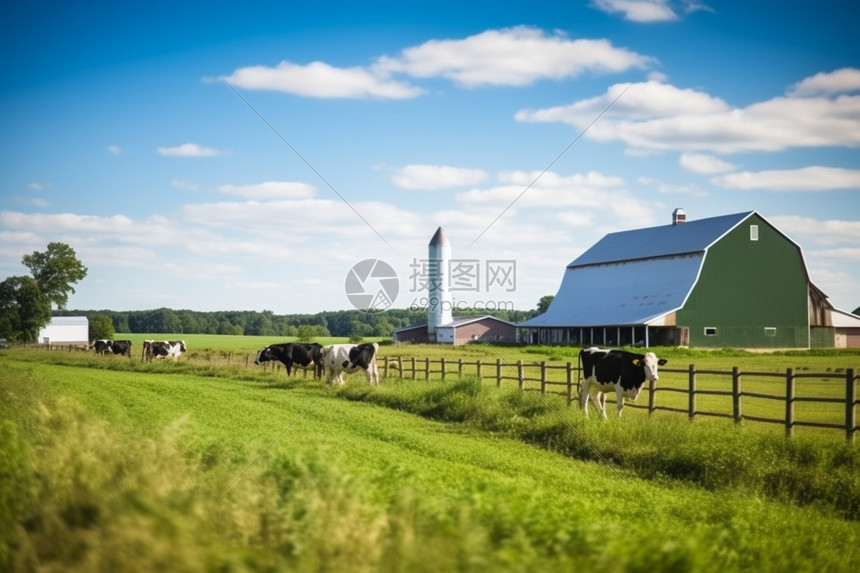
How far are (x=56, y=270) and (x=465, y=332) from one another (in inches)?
1927

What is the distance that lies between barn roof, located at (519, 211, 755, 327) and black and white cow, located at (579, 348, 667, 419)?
106ft

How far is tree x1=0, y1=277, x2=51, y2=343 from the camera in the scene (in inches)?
3406

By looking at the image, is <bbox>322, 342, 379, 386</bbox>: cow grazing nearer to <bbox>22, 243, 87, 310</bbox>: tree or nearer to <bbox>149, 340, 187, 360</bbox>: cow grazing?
<bbox>149, 340, 187, 360</bbox>: cow grazing

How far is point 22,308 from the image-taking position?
87.7 meters

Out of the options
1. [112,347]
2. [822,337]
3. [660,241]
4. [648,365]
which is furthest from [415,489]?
[660,241]

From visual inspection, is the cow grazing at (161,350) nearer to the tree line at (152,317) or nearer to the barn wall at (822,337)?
the tree line at (152,317)

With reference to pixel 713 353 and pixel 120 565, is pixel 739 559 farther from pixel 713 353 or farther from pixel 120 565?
pixel 713 353

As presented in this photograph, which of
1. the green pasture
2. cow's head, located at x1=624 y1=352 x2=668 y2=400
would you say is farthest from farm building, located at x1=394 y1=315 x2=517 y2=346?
cow's head, located at x1=624 y1=352 x2=668 y2=400

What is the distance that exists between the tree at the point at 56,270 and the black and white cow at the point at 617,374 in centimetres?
Answer: 8386

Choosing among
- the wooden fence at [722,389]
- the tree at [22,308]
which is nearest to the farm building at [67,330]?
the tree at [22,308]

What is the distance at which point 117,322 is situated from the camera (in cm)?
14925

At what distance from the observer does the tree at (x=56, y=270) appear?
90.8 meters

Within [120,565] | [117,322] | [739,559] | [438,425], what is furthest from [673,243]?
[117,322]

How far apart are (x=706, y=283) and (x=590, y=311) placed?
906 cm
